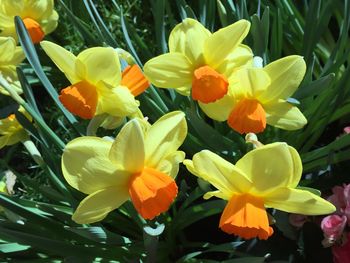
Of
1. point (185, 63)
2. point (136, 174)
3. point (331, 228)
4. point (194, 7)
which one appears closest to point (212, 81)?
point (185, 63)

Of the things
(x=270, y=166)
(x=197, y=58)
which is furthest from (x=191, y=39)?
(x=270, y=166)

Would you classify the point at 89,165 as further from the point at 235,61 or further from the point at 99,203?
the point at 235,61

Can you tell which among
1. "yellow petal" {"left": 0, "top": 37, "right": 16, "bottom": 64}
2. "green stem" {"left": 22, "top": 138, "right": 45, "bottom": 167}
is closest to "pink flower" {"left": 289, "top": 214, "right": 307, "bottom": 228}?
"green stem" {"left": 22, "top": 138, "right": 45, "bottom": 167}

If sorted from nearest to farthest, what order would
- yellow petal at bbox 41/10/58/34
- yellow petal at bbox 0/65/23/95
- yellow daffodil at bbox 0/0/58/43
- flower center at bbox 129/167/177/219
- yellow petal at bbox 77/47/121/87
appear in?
flower center at bbox 129/167/177/219
yellow petal at bbox 77/47/121/87
yellow petal at bbox 0/65/23/95
yellow daffodil at bbox 0/0/58/43
yellow petal at bbox 41/10/58/34

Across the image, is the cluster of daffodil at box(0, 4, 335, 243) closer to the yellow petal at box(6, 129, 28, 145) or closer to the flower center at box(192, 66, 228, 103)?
the flower center at box(192, 66, 228, 103)

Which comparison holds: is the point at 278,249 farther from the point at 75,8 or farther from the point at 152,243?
the point at 75,8

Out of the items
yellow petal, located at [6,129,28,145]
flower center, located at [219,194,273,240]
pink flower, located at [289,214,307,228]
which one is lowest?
pink flower, located at [289,214,307,228]
